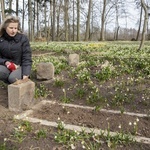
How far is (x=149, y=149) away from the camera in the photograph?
10.5 feet

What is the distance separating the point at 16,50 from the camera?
4.87m

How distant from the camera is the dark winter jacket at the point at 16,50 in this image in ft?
15.9

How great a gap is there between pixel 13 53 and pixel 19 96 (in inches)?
36.8

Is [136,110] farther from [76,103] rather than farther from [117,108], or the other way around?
[76,103]

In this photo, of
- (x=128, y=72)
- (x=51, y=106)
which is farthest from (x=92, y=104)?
(x=128, y=72)

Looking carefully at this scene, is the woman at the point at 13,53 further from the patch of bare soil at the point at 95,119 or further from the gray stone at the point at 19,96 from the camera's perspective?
the patch of bare soil at the point at 95,119

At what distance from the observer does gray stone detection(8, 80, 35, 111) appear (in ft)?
14.4

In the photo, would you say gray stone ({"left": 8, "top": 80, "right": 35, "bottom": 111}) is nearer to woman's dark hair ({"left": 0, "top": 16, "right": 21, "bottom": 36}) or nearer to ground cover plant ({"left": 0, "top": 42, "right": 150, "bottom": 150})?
ground cover plant ({"left": 0, "top": 42, "right": 150, "bottom": 150})

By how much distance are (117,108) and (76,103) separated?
0.81 m

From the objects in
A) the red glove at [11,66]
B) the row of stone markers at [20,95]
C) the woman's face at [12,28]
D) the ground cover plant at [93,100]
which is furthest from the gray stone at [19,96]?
the woman's face at [12,28]

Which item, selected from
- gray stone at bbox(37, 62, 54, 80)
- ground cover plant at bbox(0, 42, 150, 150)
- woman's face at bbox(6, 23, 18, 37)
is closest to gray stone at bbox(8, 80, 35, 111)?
ground cover plant at bbox(0, 42, 150, 150)

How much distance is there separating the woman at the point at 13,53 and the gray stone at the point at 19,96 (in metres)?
0.27

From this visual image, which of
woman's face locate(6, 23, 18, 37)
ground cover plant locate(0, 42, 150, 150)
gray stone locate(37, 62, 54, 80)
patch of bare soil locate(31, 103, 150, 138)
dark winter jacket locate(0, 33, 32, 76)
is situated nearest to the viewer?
ground cover plant locate(0, 42, 150, 150)

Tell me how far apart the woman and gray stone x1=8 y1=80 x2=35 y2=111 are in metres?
0.27
